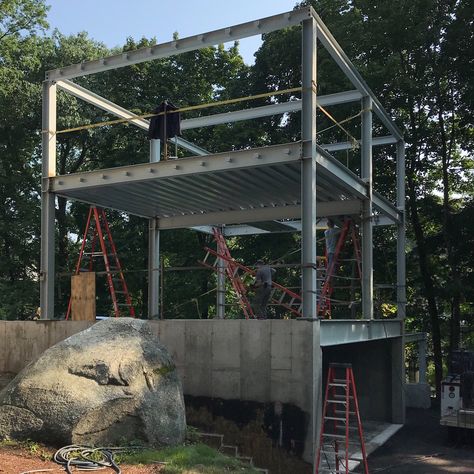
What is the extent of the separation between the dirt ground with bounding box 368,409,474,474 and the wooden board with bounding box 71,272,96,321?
7028mm

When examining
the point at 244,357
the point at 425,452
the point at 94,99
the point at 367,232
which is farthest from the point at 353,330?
the point at 94,99

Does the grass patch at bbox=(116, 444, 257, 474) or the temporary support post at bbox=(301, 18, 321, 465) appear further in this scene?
the temporary support post at bbox=(301, 18, 321, 465)

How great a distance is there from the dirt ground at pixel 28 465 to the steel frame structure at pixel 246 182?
10.9ft

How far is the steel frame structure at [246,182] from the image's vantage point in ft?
34.8

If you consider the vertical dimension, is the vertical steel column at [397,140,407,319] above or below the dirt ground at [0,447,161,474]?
above

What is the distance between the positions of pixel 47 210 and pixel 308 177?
6.25 m

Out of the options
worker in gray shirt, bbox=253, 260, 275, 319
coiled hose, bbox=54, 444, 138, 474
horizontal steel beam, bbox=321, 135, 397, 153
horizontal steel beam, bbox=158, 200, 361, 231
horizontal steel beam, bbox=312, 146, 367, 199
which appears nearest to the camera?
coiled hose, bbox=54, 444, 138, 474

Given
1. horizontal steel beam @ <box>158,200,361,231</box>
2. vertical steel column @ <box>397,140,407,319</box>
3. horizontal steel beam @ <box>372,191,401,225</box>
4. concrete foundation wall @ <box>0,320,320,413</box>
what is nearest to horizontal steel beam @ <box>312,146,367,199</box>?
horizontal steel beam @ <box>158,200,361,231</box>

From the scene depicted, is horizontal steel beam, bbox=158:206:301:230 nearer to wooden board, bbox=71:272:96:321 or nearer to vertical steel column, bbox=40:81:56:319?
wooden board, bbox=71:272:96:321

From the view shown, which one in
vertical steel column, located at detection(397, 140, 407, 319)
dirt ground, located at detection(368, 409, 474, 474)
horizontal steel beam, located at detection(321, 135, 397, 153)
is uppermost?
horizontal steel beam, located at detection(321, 135, 397, 153)

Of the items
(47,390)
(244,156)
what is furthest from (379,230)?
(47,390)

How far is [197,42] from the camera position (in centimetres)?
1195

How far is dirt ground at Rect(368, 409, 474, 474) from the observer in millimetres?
11672

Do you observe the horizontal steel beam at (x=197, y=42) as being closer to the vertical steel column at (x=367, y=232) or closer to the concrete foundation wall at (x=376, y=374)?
the vertical steel column at (x=367, y=232)
